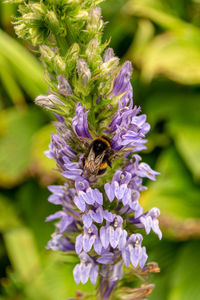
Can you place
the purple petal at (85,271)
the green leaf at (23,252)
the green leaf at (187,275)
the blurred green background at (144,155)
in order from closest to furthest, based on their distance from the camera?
the purple petal at (85,271) < the green leaf at (187,275) < the blurred green background at (144,155) < the green leaf at (23,252)

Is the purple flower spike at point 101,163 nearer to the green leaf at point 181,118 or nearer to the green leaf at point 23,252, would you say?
the green leaf at point 181,118

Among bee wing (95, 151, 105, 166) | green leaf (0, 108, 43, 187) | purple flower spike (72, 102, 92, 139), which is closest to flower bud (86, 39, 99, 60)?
purple flower spike (72, 102, 92, 139)

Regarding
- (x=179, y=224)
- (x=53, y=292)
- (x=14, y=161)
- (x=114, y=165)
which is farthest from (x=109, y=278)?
(x=14, y=161)

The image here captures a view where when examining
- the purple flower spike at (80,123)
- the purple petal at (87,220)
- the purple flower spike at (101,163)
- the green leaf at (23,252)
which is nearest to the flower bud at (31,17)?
the purple flower spike at (101,163)

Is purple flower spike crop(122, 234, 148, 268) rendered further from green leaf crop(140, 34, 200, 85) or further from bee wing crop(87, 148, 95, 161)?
green leaf crop(140, 34, 200, 85)

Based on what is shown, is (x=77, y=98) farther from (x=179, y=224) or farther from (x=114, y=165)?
(x=179, y=224)

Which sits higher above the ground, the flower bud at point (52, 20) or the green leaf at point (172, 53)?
the flower bud at point (52, 20)

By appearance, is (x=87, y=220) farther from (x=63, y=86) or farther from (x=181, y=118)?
(x=181, y=118)
